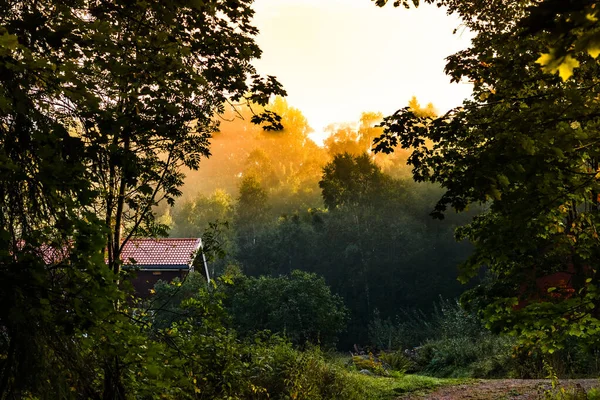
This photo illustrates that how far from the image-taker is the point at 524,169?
4.10 meters

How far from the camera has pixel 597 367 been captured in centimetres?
995

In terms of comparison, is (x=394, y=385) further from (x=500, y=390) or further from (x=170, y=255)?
(x=170, y=255)

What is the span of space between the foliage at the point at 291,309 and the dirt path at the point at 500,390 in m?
7.32

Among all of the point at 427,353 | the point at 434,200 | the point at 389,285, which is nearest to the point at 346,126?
the point at 434,200

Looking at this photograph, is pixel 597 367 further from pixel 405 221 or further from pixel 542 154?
pixel 405 221

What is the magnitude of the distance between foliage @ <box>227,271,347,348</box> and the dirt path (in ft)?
24.0

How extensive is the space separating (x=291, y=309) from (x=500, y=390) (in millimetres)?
8621

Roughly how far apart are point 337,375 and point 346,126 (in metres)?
46.0

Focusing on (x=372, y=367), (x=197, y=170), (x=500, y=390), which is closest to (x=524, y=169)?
(x=197, y=170)

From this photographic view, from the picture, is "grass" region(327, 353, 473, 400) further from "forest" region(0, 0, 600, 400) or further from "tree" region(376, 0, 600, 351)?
"tree" region(376, 0, 600, 351)

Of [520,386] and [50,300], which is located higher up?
[50,300]

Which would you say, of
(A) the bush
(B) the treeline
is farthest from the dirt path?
(B) the treeline

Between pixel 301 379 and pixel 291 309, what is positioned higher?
pixel 291 309

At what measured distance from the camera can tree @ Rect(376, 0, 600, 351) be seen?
13.6 feet
